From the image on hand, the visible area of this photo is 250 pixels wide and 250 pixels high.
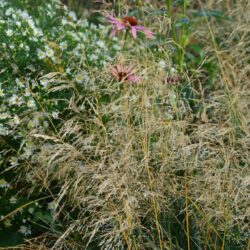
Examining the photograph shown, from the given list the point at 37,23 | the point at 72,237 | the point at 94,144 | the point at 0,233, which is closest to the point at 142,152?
the point at 94,144

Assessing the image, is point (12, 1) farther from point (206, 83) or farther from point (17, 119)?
point (206, 83)

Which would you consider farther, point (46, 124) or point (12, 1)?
point (12, 1)

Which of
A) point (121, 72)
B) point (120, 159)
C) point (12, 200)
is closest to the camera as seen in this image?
point (120, 159)

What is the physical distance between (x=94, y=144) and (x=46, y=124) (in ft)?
0.94

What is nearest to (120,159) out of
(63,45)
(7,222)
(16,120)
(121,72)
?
(121,72)

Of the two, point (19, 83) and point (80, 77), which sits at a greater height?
point (19, 83)

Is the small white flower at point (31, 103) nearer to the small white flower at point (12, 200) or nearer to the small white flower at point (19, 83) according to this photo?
the small white flower at point (19, 83)

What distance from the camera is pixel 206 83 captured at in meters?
4.02

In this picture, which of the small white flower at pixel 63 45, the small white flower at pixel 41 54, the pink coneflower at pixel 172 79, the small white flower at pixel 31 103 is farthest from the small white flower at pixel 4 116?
the pink coneflower at pixel 172 79

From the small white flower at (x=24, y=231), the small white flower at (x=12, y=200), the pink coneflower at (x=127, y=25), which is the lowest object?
the small white flower at (x=24, y=231)

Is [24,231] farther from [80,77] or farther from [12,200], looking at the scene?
[80,77]

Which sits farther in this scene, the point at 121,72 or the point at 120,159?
the point at 121,72

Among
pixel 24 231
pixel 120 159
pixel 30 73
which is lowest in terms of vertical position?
pixel 24 231

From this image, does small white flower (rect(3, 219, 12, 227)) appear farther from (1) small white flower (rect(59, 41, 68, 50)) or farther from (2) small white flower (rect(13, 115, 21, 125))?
(1) small white flower (rect(59, 41, 68, 50))
